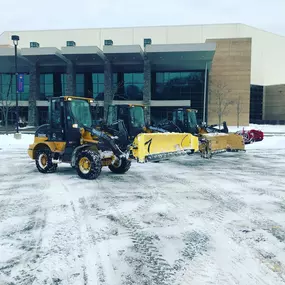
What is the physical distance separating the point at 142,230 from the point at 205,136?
9.27m

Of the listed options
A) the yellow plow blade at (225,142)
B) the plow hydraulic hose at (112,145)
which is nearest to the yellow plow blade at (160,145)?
the plow hydraulic hose at (112,145)

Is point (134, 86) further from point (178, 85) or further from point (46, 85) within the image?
point (46, 85)

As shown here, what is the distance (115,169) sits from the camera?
10.3 meters

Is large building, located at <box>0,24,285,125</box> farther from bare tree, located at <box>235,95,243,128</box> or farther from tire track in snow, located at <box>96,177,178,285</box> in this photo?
tire track in snow, located at <box>96,177,178,285</box>

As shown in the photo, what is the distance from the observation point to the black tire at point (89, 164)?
874cm

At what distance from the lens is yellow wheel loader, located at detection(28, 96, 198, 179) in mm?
9133

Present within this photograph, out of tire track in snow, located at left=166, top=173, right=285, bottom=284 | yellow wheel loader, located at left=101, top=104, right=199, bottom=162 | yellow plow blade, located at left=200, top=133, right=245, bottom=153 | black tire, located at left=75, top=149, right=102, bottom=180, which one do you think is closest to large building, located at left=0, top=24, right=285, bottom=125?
yellow plow blade, located at left=200, top=133, right=245, bottom=153

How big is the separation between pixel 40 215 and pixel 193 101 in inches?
1528

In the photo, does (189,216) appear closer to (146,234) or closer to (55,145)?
(146,234)

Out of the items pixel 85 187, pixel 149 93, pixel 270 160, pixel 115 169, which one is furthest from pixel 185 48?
pixel 85 187

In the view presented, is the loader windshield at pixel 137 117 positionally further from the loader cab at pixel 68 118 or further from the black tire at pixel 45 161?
the black tire at pixel 45 161

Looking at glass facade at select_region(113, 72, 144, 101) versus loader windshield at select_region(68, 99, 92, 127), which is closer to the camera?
loader windshield at select_region(68, 99, 92, 127)

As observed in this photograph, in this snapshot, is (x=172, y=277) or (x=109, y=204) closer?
(x=172, y=277)

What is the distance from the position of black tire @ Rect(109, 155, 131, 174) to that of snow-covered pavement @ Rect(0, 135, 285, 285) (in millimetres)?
798
